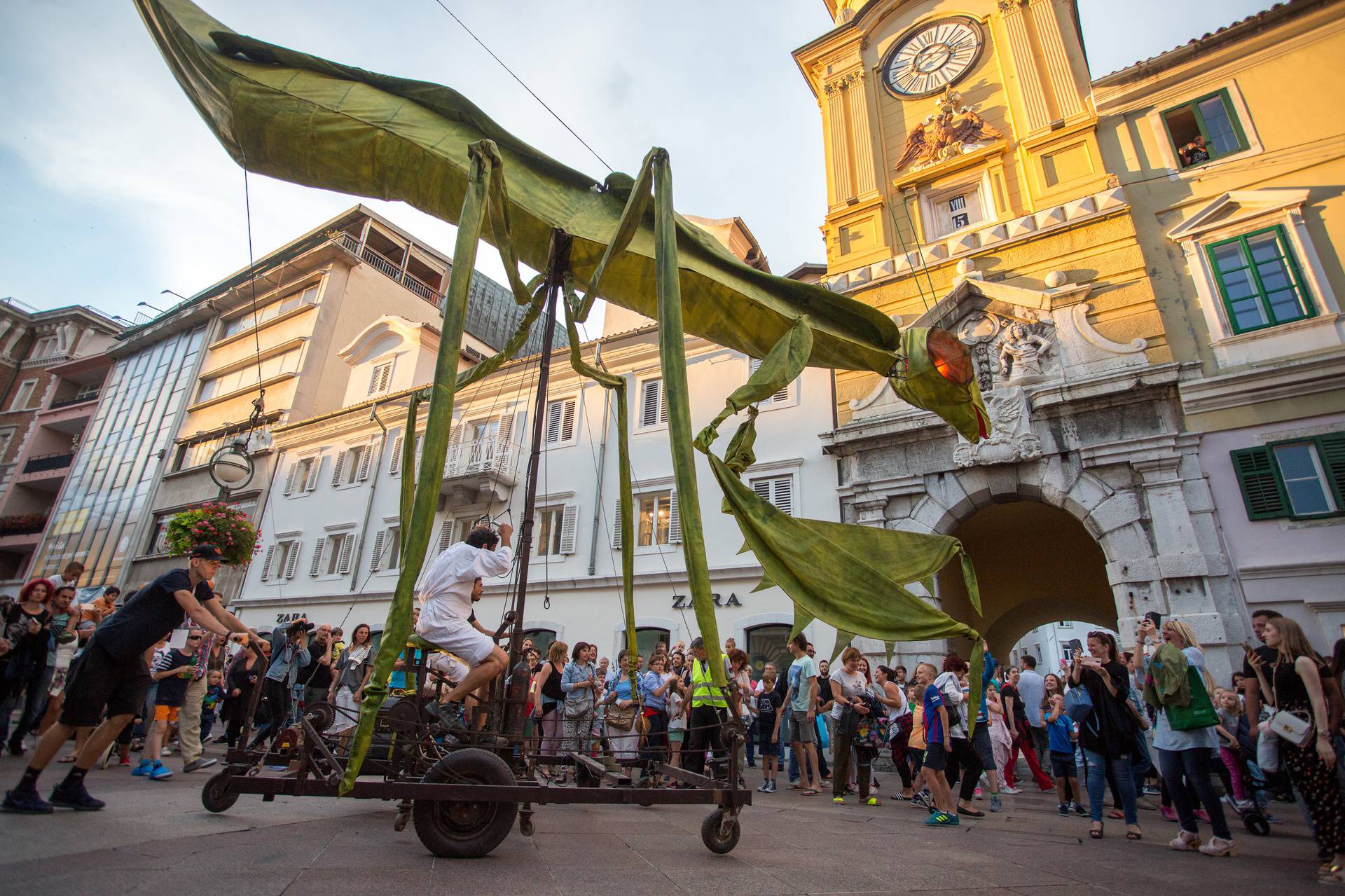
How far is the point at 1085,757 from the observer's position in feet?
19.2

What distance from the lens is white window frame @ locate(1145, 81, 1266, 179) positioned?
12125mm

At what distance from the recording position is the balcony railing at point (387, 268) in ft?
94.4

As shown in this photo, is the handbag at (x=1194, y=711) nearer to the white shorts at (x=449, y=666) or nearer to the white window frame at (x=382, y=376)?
the white shorts at (x=449, y=666)

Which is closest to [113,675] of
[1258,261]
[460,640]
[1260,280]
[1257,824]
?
[460,640]

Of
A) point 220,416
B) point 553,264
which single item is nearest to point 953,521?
point 553,264

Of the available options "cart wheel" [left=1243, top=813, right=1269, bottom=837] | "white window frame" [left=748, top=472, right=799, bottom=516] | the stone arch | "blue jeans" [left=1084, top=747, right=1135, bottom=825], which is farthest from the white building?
"blue jeans" [left=1084, top=747, right=1135, bottom=825]

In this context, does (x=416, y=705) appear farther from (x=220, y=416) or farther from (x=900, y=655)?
(x=220, y=416)

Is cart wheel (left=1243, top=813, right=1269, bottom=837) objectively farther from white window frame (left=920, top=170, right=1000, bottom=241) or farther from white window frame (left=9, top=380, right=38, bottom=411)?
white window frame (left=9, top=380, right=38, bottom=411)

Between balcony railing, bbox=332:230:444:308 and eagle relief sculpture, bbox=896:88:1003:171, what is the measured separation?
19977 mm

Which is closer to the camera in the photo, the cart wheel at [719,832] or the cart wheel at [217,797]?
the cart wheel at [719,832]

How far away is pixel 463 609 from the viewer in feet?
15.0

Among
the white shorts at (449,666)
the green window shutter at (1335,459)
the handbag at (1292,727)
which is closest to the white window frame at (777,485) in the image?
the green window shutter at (1335,459)

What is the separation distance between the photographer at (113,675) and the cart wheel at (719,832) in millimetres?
3008

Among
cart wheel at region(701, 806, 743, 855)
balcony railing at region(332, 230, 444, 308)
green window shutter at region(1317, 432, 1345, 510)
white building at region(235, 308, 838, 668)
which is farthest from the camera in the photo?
balcony railing at region(332, 230, 444, 308)
